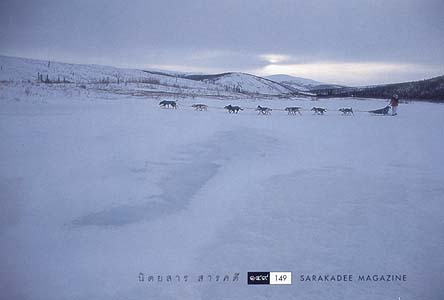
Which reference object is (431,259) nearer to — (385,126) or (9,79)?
(385,126)

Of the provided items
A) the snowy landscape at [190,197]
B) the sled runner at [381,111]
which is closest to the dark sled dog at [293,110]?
the snowy landscape at [190,197]

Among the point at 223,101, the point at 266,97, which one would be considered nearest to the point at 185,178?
the point at 223,101

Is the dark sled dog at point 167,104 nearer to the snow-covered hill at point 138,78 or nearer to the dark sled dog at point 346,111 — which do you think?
the snow-covered hill at point 138,78

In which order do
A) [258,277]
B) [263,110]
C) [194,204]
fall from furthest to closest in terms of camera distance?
[263,110], [194,204], [258,277]

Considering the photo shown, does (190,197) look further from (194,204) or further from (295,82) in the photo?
(295,82)

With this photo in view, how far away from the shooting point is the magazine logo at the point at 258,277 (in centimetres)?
285

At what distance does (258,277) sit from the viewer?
2.86 meters

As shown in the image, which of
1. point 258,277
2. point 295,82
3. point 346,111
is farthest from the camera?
point 346,111

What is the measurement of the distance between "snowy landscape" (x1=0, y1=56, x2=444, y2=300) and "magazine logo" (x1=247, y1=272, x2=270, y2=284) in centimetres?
4

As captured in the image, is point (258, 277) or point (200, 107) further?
point (200, 107)

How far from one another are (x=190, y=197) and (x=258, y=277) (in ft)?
2.93

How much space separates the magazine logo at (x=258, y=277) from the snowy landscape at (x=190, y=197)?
43 mm

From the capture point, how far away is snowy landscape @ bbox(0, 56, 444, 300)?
2807mm

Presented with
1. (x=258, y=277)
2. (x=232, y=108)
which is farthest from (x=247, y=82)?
(x=258, y=277)
